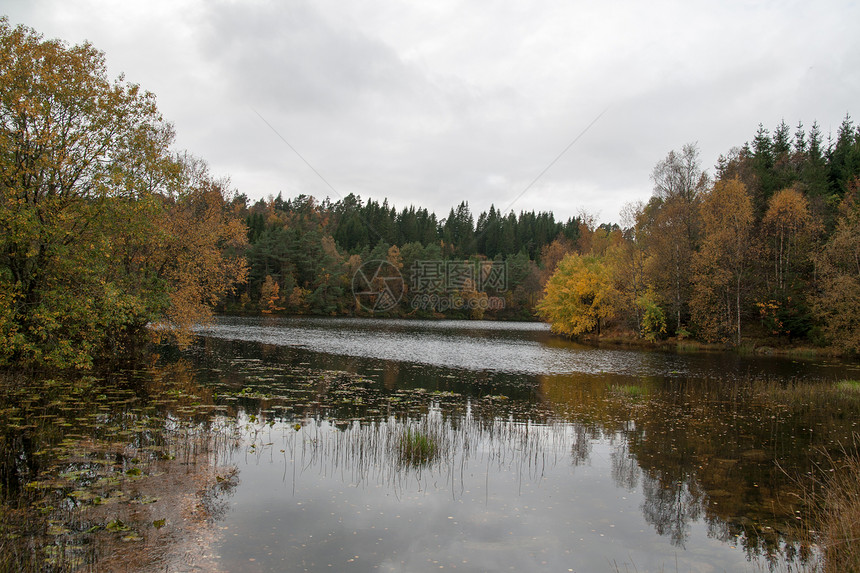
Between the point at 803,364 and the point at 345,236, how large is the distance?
102 metres

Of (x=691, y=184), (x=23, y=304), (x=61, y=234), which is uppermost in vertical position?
(x=691, y=184)

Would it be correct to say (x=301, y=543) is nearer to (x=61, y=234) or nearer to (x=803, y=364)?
(x=61, y=234)

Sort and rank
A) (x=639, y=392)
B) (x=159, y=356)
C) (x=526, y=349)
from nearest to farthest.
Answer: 1. (x=639, y=392)
2. (x=159, y=356)
3. (x=526, y=349)

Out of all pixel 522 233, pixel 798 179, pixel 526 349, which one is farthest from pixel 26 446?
pixel 522 233

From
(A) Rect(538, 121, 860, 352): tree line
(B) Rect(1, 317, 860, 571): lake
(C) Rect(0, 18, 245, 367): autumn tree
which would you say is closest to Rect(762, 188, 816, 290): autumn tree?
(A) Rect(538, 121, 860, 352): tree line

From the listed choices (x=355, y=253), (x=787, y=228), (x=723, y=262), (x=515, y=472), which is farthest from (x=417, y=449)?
(x=355, y=253)

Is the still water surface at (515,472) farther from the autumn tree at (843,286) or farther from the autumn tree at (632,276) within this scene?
the autumn tree at (632,276)

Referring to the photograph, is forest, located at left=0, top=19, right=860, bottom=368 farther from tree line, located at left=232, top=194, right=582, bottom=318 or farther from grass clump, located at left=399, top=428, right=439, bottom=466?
grass clump, located at left=399, top=428, right=439, bottom=466

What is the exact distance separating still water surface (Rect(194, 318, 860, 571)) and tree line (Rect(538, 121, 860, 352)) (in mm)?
24382

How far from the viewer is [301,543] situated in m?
7.54

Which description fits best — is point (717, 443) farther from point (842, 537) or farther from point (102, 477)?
point (102, 477)

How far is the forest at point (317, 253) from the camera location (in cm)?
1717

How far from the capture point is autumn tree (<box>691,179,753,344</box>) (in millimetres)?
45756

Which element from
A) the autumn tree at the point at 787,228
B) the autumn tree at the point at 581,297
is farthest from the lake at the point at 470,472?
the autumn tree at the point at 581,297
